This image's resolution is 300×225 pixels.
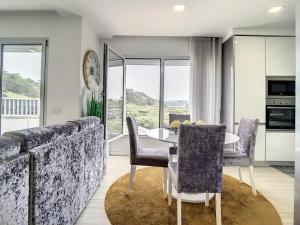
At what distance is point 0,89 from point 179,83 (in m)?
3.37

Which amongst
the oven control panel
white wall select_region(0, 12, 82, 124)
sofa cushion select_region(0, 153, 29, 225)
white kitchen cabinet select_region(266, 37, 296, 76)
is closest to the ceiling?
white wall select_region(0, 12, 82, 124)

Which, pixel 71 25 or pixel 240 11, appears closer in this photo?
pixel 240 11

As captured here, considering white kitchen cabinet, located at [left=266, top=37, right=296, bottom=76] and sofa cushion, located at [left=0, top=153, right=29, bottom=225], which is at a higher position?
white kitchen cabinet, located at [left=266, top=37, right=296, bottom=76]

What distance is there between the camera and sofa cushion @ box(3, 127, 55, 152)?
1.22 metres

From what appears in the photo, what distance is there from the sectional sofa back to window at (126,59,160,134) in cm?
354

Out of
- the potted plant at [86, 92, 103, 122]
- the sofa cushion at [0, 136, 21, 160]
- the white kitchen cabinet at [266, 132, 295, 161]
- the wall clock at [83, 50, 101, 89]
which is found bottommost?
the white kitchen cabinet at [266, 132, 295, 161]

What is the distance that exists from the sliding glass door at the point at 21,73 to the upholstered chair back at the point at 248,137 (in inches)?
122

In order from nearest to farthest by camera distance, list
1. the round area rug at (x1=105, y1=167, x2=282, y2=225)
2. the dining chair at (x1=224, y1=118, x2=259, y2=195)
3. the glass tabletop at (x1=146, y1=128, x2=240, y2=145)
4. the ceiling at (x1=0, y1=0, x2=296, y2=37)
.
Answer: the round area rug at (x1=105, y1=167, x2=282, y2=225) → the glass tabletop at (x1=146, y1=128, x2=240, y2=145) → the dining chair at (x1=224, y1=118, x2=259, y2=195) → the ceiling at (x1=0, y1=0, x2=296, y2=37)

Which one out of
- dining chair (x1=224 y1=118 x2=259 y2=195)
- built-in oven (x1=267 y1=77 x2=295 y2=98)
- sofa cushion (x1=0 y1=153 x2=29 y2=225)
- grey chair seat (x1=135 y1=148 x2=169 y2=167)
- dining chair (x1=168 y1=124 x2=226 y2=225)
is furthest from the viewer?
built-in oven (x1=267 y1=77 x2=295 y2=98)

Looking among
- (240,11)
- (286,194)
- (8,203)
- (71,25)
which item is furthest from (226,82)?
(8,203)

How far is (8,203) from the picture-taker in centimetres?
101

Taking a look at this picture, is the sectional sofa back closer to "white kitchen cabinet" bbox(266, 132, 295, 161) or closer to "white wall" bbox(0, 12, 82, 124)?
"white wall" bbox(0, 12, 82, 124)

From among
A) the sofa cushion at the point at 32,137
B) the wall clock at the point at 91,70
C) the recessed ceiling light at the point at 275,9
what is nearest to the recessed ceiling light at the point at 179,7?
the recessed ceiling light at the point at 275,9

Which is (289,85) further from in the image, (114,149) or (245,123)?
(114,149)
